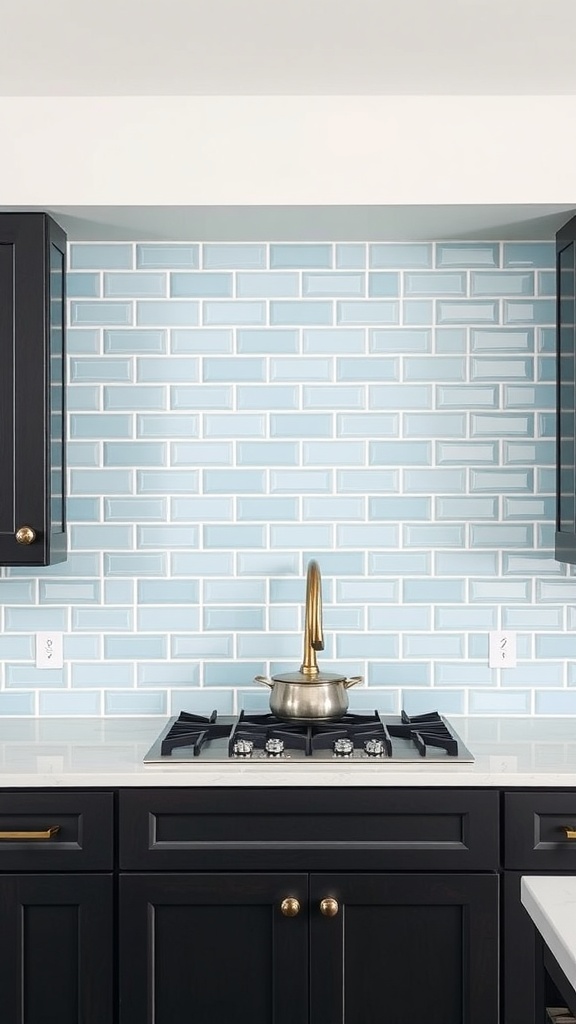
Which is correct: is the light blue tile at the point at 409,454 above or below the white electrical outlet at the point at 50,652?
above

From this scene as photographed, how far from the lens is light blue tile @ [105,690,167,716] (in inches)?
110

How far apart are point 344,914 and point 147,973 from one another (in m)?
0.45

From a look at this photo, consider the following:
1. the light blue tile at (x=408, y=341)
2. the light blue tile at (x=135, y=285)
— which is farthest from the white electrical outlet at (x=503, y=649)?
the light blue tile at (x=135, y=285)

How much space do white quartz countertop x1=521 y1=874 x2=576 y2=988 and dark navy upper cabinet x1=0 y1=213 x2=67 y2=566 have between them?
1534mm

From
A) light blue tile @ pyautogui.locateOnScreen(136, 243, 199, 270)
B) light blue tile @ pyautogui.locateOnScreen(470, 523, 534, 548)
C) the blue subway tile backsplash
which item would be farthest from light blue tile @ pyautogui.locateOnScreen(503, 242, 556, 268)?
light blue tile @ pyautogui.locateOnScreen(136, 243, 199, 270)

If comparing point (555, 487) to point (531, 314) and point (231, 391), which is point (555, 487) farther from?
point (231, 391)

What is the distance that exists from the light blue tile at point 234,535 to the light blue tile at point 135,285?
685 millimetres

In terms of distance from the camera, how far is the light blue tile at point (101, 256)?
279cm

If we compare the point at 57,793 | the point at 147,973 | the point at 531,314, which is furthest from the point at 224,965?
the point at 531,314

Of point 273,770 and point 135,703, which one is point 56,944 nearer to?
point 273,770

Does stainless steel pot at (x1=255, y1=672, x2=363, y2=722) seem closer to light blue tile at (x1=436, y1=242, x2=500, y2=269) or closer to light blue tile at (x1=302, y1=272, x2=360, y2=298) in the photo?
light blue tile at (x1=302, y1=272, x2=360, y2=298)

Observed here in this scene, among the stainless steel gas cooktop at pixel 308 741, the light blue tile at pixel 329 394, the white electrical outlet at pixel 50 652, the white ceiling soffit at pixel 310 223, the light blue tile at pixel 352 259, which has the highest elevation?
the white ceiling soffit at pixel 310 223

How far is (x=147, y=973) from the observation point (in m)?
2.16

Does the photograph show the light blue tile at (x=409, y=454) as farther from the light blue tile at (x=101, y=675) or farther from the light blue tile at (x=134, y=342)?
the light blue tile at (x=101, y=675)
